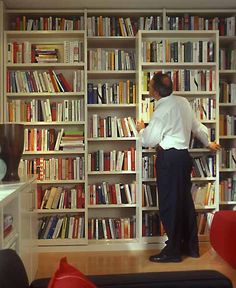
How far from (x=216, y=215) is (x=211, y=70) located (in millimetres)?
1515

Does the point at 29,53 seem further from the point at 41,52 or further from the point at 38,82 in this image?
the point at 38,82

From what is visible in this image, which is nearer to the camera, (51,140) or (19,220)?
(19,220)

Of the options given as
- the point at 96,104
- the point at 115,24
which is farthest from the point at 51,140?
the point at 115,24

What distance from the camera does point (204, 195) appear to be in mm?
4715

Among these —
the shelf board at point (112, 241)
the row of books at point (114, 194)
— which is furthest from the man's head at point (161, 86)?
the shelf board at point (112, 241)

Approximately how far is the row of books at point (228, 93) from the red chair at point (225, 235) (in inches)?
51.4

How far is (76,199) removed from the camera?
4.63m

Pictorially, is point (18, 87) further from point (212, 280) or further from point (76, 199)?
point (212, 280)

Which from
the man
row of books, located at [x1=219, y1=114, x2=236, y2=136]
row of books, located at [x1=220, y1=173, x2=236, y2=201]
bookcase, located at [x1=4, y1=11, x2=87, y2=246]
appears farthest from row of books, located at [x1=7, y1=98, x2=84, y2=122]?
row of books, located at [x1=220, y1=173, x2=236, y2=201]

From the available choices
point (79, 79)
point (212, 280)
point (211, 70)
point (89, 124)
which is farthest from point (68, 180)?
point (212, 280)

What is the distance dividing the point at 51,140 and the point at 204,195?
5.50ft

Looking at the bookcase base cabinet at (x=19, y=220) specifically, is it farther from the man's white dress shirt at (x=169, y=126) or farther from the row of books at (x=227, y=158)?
the row of books at (x=227, y=158)

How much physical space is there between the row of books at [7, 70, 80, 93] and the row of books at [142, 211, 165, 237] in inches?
59.7

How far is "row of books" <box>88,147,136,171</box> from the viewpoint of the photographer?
186 inches
